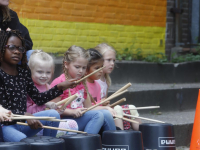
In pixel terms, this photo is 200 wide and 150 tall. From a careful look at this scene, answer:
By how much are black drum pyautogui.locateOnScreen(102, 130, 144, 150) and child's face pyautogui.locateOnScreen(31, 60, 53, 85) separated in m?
0.84

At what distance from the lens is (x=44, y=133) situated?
3.15 metres

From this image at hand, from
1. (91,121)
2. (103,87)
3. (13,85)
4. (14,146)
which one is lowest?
(14,146)

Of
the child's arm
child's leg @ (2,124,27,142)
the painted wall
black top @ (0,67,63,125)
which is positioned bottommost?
child's leg @ (2,124,27,142)

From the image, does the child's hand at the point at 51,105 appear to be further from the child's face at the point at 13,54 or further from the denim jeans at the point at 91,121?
the child's face at the point at 13,54

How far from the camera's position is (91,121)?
3424 millimetres

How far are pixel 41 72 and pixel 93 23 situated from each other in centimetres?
277

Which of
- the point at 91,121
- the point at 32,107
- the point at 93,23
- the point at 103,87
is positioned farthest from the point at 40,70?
the point at 93,23

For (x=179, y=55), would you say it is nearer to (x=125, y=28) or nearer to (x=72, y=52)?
(x=125, y=28)

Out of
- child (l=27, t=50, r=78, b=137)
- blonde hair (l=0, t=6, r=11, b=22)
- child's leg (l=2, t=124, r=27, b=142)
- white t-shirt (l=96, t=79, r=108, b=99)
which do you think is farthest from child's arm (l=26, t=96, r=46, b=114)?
white t-shirt (l=96, t=79, r=108, b=99)

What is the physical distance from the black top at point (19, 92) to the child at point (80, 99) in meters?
0.29

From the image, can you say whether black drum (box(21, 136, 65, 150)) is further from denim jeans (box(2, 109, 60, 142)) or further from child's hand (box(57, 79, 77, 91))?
child's hand (box(57, 79, 77, 91))

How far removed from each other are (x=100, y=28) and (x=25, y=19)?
4.31 ft

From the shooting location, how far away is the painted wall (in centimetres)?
550

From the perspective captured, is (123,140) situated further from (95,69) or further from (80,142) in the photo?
(95,69)
